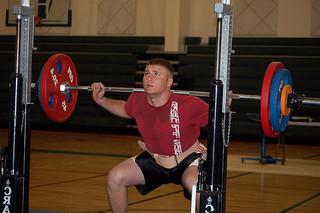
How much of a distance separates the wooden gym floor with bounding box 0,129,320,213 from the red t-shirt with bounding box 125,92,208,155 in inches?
38.0

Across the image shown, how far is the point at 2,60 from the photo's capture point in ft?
38.4

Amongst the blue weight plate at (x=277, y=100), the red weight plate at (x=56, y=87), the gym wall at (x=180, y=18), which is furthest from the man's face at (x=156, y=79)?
the gym wall at (x=180, y=18)

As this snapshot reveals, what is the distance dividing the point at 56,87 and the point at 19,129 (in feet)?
1.73

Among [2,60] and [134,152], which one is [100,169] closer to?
[134,152]

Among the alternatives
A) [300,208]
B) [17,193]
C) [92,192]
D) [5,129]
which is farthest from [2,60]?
[17,193]

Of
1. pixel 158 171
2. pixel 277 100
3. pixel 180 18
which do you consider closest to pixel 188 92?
pixel 158 171

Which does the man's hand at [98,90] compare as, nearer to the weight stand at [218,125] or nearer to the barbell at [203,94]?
the barbell at [203,94]

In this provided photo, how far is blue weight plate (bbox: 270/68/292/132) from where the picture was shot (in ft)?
10.3

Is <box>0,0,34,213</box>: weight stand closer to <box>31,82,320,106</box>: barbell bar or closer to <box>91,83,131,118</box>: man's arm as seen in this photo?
<box>31,82,320,106</box>: barbell bar

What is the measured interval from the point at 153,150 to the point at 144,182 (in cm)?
17

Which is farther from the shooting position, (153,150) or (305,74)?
(305,74)

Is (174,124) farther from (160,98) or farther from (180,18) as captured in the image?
(180,18)

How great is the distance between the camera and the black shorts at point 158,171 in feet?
11.6

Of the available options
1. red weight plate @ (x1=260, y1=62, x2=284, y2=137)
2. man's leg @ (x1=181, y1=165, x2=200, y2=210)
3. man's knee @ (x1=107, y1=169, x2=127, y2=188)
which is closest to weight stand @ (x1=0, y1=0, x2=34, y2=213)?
man's knee @ (x1=107, y1=169, x2=127, y2=188)
